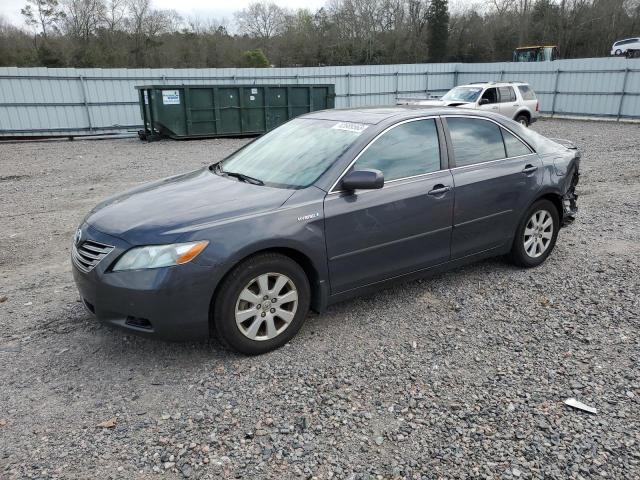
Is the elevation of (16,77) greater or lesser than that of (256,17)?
lesser

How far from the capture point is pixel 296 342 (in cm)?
367

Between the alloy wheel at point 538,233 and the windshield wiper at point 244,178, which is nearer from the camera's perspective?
the windshield wiper at point 244,178

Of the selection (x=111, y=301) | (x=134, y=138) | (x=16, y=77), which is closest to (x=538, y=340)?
(x=111, y=301)

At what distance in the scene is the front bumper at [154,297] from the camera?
3.04 m

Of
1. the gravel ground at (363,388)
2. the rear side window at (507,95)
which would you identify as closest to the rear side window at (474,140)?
the gravel ground at (363,388)

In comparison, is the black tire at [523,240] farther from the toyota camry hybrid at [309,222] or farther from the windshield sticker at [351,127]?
the windshield sticker at [351,127]

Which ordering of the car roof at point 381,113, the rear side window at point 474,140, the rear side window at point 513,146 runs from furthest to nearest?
the rear side window at point 513,146
the rear side window at point 474,140
the car roof at point 381,113

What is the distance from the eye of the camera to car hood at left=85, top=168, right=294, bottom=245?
124 inches

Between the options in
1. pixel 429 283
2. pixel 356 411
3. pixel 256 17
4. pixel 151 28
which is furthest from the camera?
pixel 256 17

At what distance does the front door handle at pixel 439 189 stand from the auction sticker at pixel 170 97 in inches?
540

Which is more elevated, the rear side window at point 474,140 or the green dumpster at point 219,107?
the rear side window at point 474,140

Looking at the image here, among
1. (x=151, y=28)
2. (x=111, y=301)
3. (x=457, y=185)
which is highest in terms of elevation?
(x=151, y=28)

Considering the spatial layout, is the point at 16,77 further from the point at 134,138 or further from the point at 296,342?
the point at 296,342

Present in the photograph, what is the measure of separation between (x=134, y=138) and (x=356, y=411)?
55.4ft
